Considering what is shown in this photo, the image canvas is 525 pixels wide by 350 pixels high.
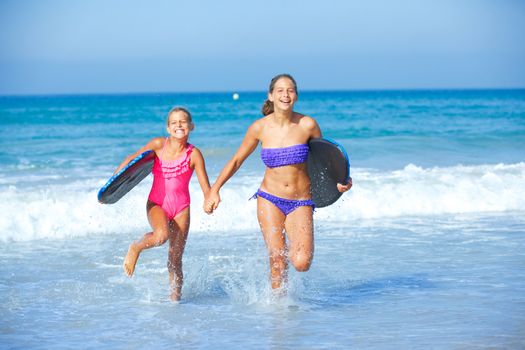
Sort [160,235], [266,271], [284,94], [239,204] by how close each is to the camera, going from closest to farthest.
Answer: [284,94] → [160,235] → [266,271] → [239,204]

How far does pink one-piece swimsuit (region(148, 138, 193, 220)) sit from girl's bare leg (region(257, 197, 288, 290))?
668 millimetres

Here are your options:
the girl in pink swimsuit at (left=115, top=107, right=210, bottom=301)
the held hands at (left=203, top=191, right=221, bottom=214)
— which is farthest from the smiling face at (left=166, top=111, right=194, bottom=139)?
the held hands at (left=203, top=191, right=221, bottom=214)

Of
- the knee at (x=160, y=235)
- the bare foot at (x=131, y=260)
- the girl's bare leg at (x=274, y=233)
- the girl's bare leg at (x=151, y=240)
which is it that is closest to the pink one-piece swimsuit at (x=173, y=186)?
the girl's bare leg at (x=151, y=240)

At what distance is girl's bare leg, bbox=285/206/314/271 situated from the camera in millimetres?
5906

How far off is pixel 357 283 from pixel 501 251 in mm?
2028

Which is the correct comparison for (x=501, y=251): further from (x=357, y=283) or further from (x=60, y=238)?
(x=60, y=238)

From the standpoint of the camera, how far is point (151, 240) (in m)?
6.01

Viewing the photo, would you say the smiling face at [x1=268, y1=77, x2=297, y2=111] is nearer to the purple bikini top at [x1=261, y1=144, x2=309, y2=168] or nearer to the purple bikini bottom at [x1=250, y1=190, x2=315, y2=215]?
the purple bikini top at [x1=261, y1=144, x2=309, y2=168]

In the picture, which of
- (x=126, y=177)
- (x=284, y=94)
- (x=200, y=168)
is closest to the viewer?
(x=284, y=94)

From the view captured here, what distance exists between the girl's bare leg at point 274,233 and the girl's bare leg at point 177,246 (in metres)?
0.65

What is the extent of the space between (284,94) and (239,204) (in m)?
5.60

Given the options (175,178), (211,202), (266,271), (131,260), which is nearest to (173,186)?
(175,178)

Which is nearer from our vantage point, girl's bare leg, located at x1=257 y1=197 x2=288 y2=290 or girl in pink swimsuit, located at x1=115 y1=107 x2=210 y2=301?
girl's bare leg, located at x1=257 y1=197 x2=288 y2=290

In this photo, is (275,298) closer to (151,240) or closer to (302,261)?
(302,261)
